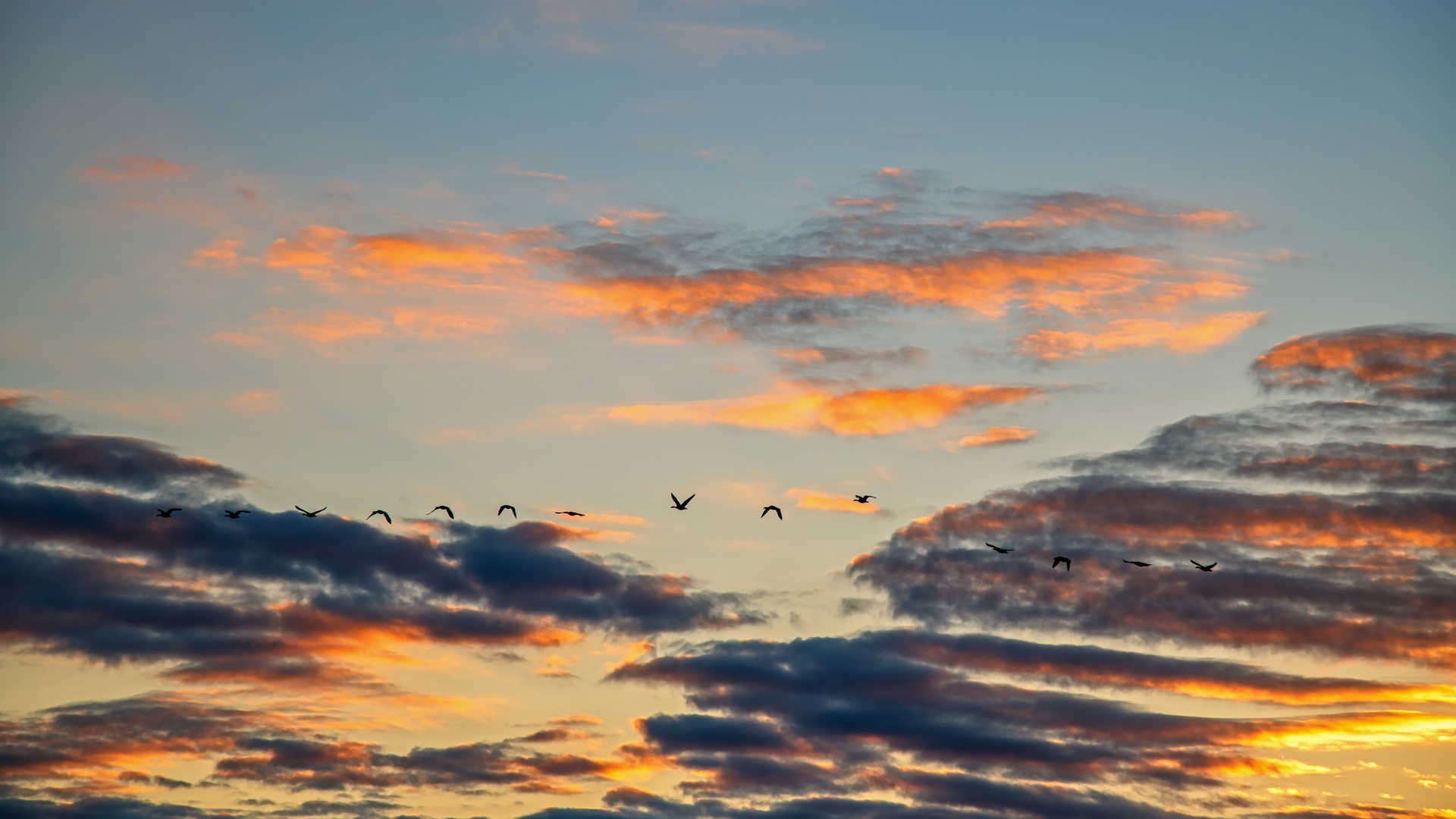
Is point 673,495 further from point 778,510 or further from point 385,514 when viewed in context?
point 385,514

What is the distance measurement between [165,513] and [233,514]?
21012 millimetres

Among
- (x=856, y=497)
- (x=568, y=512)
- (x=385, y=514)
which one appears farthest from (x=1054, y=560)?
(x=385, y=514)

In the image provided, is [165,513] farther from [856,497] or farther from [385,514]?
[856,497]

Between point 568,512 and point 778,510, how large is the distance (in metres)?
30.2

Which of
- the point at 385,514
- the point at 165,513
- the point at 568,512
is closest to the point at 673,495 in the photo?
the point at 568,512

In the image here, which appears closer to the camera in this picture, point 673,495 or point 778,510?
point 673,495

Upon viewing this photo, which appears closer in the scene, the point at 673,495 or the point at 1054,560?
the point at 673,495

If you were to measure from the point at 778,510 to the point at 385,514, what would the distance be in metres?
52.9

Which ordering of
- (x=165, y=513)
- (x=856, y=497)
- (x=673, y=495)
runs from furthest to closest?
(x=165, y=513) → (x=856, y=497) → (x=673, y=495)

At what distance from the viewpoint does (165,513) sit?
189 metres

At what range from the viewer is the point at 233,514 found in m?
175

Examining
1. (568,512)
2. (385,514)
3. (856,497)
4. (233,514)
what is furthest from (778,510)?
(233,514)

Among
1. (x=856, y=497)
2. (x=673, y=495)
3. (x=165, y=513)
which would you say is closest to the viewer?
(x=673, y=495)

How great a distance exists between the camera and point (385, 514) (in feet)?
560
